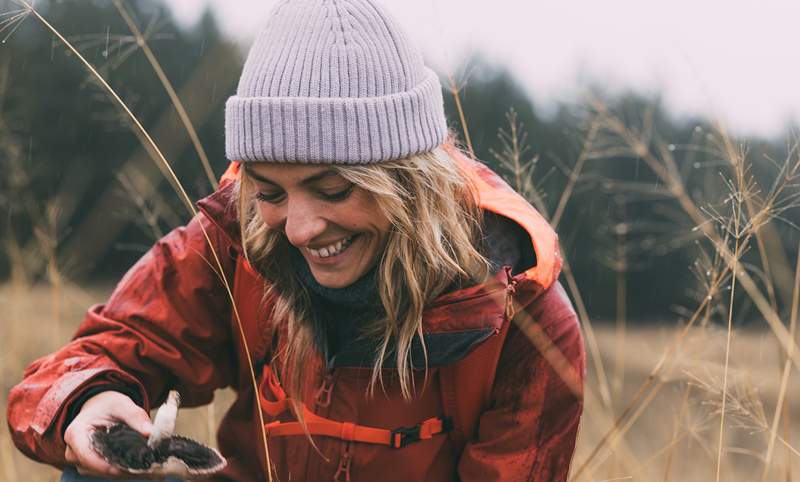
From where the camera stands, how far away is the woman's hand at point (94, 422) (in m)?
1.60

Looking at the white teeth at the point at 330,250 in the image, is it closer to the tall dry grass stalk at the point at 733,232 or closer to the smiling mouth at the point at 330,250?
the smiling mouth at the point at 330,250

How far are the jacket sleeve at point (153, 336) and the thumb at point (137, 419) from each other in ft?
0.44

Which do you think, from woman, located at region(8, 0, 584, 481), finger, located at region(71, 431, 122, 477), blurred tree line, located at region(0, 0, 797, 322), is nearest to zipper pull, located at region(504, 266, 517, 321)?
woman, located at region(8, 0, 584, 481)

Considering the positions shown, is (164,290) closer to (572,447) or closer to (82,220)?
(572,447)

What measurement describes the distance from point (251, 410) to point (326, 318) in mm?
347

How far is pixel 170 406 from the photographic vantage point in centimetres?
135

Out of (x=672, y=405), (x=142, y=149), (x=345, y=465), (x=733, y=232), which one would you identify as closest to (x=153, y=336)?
(x=345, y=465)

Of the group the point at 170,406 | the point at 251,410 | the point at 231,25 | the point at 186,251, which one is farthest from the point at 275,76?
the point at 231,25

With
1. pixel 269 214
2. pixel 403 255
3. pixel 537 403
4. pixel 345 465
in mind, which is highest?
pixel 269 214

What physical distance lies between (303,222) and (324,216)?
4 cm

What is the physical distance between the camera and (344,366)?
1.85 meters

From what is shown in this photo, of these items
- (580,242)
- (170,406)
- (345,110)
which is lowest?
(580,242)

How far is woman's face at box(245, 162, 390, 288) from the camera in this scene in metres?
1.63

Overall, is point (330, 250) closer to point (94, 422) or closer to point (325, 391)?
point (325, 391)
